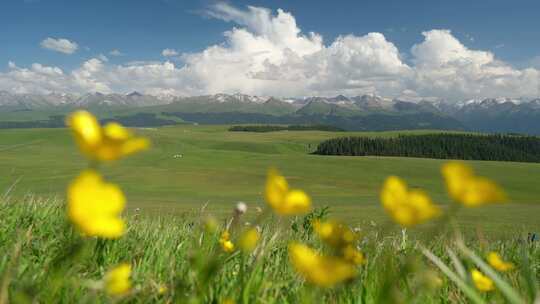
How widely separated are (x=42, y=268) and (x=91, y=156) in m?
1.78

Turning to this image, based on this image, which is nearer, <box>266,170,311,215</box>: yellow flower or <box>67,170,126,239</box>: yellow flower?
<box>67,170,126,239</box>: yellow flower

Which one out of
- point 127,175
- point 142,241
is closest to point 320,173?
point 127,175

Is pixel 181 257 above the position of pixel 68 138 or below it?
above

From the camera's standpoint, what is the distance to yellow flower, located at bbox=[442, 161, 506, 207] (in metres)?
1.09

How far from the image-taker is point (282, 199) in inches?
48.3

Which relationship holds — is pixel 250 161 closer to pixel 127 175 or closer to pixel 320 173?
pixel 320 173

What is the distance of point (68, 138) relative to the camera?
176375mm

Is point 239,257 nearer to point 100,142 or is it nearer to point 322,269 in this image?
point 322,269

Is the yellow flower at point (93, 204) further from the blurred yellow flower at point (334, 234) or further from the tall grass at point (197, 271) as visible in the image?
the blurred yellow flower at point (334, 234)

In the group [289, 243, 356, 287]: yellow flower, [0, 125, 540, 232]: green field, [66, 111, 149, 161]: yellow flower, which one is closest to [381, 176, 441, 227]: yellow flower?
[289, 243, 356, 287]: yellow flower

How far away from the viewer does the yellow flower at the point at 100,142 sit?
3.05ft

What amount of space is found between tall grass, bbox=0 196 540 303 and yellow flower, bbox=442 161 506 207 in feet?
0.46

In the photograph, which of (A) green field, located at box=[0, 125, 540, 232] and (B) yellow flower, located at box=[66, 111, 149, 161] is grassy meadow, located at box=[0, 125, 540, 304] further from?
(A) green field, located at box=[0, 125, 540, 232]

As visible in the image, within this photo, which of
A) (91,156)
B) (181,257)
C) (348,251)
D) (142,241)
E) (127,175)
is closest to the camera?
(91,156)
